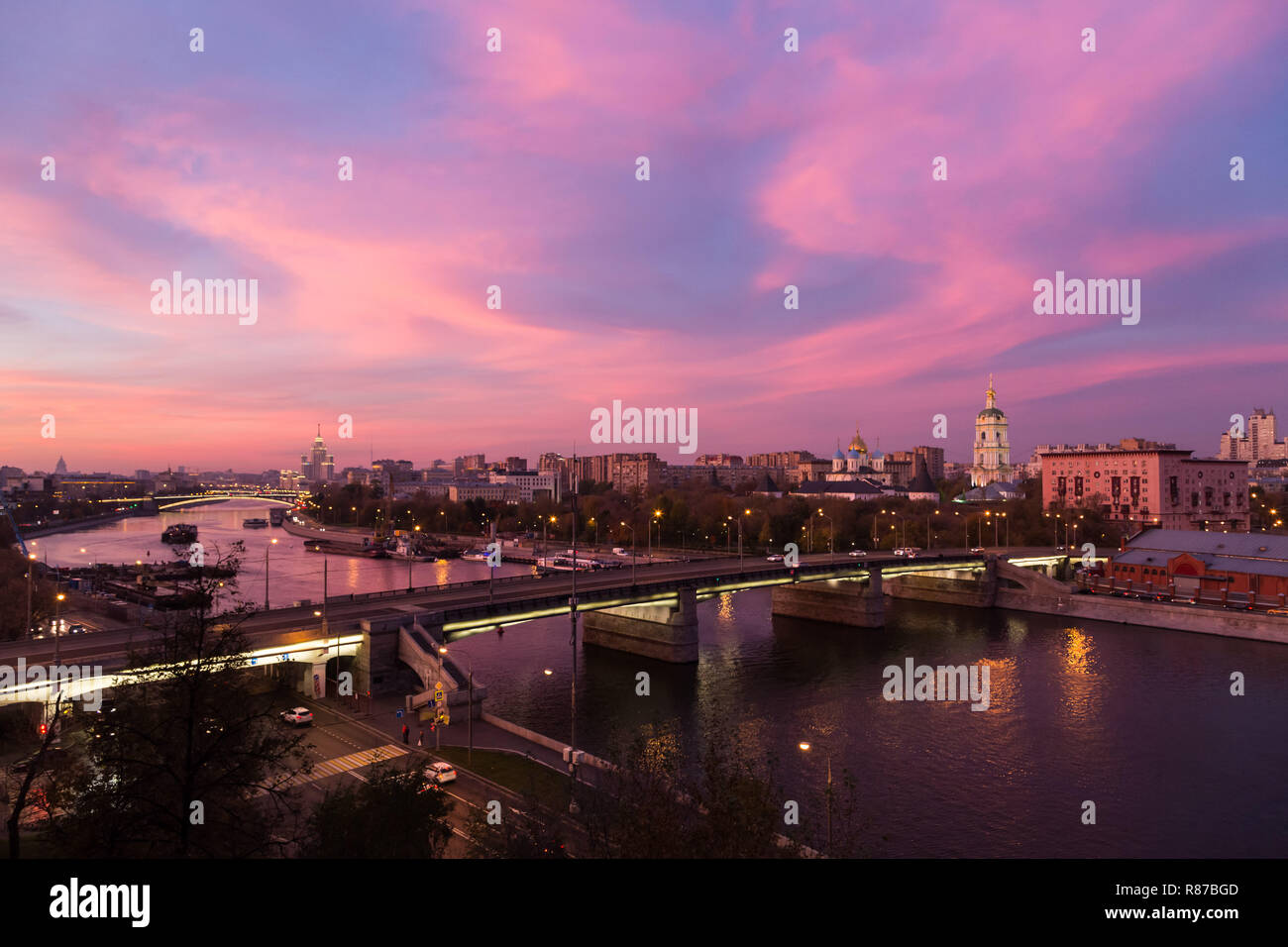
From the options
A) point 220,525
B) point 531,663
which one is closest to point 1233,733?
point 531,663

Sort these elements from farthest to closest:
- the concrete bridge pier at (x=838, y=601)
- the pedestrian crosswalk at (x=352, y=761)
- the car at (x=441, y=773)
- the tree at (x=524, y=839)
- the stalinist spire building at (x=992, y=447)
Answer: the stalinist spire building at (x=992, y=447) < the concrete bridge pier at (x=838, y=601) < the pedestrian crosswalk at (x=352, y=761) < the car at (x=441, y=773) < the tree at (x=524, y=839)

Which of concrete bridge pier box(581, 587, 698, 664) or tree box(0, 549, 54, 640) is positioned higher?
tree box(0, 549, 54, 640)

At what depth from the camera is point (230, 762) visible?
40.2ft

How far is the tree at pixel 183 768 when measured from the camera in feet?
34.0

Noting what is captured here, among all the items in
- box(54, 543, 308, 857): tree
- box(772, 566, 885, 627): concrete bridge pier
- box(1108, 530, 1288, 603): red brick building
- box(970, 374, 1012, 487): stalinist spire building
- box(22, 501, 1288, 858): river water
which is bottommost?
box(22, 501, 1288, 858): river water

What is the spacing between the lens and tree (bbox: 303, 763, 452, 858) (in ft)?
40.7

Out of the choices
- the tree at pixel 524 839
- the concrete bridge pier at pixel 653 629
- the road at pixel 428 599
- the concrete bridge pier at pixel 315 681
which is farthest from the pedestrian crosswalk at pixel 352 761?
the concrete bridge pier at pixel 653 629

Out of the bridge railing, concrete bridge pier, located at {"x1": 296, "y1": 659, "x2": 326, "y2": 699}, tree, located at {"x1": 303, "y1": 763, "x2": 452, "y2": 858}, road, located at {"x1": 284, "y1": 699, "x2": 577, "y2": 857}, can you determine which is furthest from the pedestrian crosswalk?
the bridge railing

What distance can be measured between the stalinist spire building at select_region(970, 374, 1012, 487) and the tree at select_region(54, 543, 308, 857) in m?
157

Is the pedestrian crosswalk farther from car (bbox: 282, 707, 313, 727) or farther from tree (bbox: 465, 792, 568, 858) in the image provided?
tree (bbox: 465, 792, 568, 858)

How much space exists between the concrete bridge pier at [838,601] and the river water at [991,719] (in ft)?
3.93

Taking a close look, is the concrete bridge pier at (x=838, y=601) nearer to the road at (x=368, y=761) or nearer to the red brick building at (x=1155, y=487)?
the road at (x=368, y=761)

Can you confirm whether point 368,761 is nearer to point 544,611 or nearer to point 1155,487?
point 544,611
